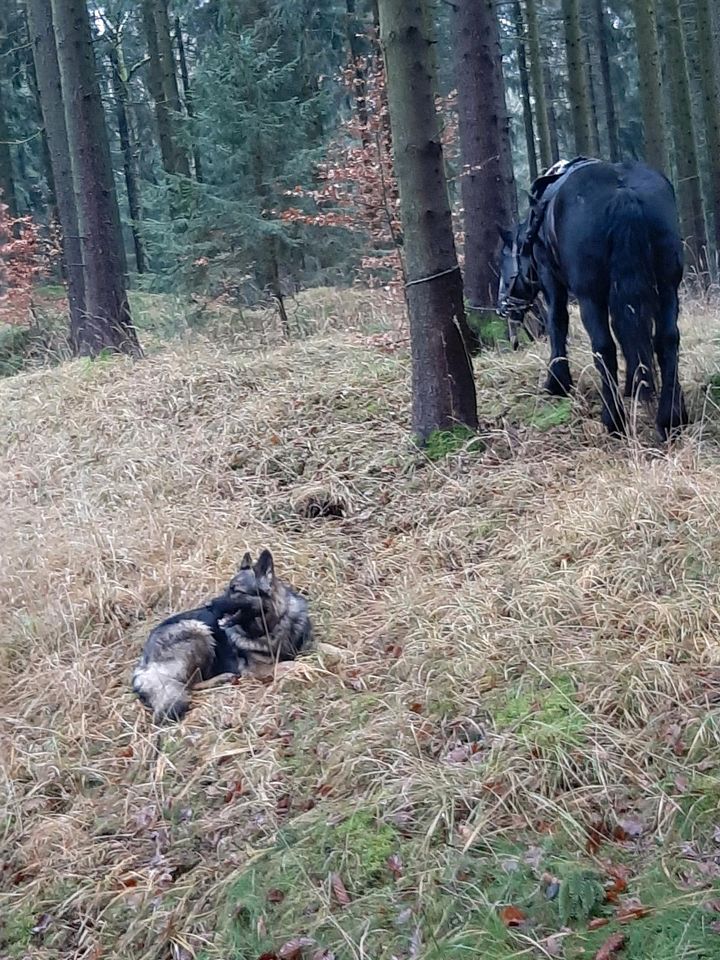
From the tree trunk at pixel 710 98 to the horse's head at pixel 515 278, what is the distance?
273 inches

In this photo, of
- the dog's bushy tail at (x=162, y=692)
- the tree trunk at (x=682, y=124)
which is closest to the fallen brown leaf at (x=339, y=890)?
the dog's bushy tail at (x=162, y=692)

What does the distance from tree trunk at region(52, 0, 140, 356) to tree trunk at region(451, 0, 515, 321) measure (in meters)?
4.07

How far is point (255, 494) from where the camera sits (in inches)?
270

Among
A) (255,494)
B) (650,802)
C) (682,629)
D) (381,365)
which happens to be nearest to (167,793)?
(650,802)

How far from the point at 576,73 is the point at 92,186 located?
839cm

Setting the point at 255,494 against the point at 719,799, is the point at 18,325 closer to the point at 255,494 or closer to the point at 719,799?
the point at 255,494

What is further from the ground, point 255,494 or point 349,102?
point 349,102

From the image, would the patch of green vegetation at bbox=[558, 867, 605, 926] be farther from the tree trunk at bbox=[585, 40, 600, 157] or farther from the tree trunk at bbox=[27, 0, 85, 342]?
the tree trunk at bbox=[585, 40, 600, 157]

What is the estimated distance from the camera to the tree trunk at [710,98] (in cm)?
1395

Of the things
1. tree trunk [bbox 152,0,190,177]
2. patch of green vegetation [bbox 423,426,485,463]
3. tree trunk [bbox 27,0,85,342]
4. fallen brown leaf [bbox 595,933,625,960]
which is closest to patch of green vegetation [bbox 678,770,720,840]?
fallen brown leaf [bbox 595,933,625,960]

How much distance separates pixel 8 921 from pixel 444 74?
2345 centimetres

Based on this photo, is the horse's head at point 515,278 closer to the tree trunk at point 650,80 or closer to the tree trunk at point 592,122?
the tree trunk at point 650,80

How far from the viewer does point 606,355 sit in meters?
6.56

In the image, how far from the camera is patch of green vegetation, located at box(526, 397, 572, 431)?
683 cm
